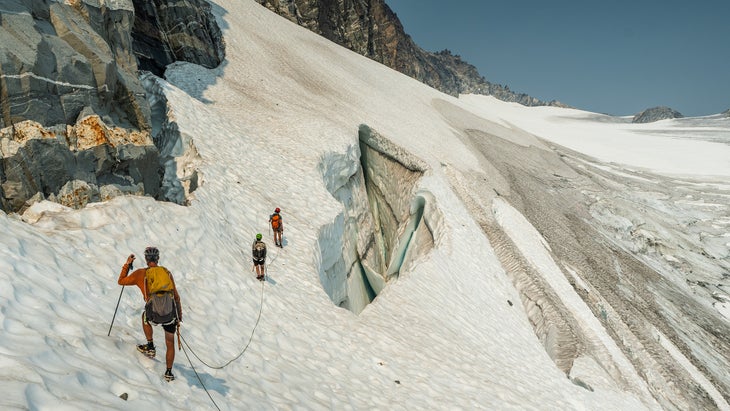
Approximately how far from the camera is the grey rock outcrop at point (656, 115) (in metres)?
106

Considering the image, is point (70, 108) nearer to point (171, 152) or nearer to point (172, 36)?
point (171, 152)

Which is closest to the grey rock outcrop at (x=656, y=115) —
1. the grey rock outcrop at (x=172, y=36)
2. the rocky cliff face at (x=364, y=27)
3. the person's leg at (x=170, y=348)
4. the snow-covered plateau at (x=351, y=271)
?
the rocky cliff face at (x=364, y=27)

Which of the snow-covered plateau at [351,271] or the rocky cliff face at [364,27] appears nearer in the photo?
the snow-covered plateau at [351,271]

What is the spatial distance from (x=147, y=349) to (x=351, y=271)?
13.8 m

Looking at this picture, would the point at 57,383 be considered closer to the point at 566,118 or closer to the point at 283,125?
the point at 283,125

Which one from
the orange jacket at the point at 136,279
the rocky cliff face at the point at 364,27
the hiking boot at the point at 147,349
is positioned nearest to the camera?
the orange jacket at the point at 136,279

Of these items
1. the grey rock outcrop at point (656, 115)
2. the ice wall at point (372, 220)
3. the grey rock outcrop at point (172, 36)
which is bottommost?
the ice wall at point (372, 220)

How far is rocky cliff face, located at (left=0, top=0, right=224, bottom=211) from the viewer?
7.14 metres

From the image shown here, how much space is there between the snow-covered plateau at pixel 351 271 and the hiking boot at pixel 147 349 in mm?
154

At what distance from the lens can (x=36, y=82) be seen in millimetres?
7492

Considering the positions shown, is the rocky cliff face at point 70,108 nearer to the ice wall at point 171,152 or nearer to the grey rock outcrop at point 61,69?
the grey rock outcrop at point 61,69

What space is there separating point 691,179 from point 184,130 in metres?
53.1

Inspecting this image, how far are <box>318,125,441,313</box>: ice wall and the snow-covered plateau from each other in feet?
0.45

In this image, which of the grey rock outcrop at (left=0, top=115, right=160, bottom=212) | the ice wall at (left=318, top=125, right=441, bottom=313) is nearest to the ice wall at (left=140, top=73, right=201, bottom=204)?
the grey rock outcrop at (left=0, top=115, right=160, bottom=212)
